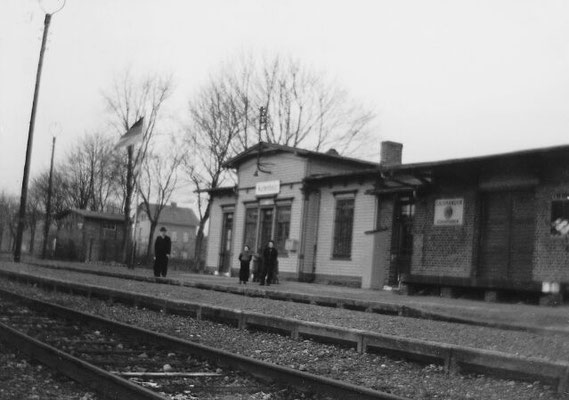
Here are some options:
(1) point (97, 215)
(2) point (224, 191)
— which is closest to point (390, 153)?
(2) point (224, 191)

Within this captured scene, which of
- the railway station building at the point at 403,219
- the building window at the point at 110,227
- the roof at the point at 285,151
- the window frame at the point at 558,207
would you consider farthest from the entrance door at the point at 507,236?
the building window at the point at 110,227

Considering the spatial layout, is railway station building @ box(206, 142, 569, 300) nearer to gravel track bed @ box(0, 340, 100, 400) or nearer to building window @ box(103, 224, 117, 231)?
gravel track bed @ box(0, 340, 100, 400)

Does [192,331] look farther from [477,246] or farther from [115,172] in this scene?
[115,172]

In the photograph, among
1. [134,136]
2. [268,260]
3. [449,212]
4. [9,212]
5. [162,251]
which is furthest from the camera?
[9,212]

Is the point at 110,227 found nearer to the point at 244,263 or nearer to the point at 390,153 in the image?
the point at 390,153

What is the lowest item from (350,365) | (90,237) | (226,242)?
(350,365)

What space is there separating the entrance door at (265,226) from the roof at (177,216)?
236ft

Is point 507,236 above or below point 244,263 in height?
above

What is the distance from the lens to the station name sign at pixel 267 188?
29.6 metres

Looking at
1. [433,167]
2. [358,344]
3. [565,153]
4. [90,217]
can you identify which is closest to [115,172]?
[90,217]

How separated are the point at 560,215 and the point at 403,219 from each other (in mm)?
6619

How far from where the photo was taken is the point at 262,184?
30625mm

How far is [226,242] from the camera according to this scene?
33.7 metres

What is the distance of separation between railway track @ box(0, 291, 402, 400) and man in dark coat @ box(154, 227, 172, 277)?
1319cm
